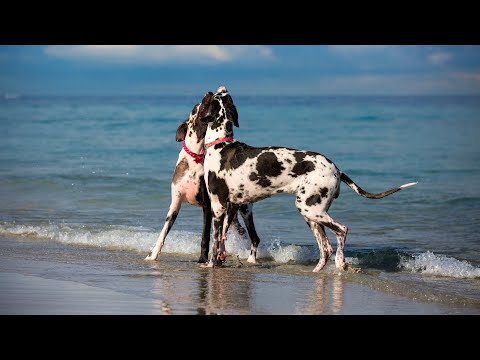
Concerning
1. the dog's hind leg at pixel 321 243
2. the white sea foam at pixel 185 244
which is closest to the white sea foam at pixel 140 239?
the white sea foam at pixel 185 244

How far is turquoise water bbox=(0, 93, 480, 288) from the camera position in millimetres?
12258

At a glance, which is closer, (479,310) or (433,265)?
(479,310)

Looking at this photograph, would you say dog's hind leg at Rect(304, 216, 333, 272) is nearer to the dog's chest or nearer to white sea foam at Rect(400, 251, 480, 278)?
white sea foam at Rect(400, 251, 480, 278)

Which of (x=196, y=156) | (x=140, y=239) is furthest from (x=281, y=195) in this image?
(x=196, y=156)

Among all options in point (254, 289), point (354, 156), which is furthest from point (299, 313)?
point (354, 156)

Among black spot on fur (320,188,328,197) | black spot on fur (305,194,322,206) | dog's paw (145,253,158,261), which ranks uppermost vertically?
black spot on fur (320,188,328,197)

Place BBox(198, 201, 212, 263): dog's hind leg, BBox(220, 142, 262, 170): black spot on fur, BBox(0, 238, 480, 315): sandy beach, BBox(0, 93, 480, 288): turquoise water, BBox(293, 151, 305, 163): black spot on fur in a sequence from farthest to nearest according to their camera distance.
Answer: BBox(0, 93, 480, 288): turquoise water < BBox(198, 201, 212, 263): dog's hind leg < BBox(220, 142, 262, 170): black spot on fur < BBox(293, 151, 305, 163): black spot on fur < BBox(0, 238, 480, 315): sandy beach

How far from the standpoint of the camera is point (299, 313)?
8.20m

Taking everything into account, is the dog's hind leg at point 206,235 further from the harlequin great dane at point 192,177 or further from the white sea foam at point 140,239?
the white sea foam at point 140,239

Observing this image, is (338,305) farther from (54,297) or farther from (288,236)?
(288,236)

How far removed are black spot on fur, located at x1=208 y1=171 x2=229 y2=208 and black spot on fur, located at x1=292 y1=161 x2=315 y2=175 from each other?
0.81 m

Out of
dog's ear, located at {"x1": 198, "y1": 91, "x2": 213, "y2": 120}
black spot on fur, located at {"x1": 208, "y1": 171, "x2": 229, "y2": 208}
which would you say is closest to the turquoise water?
black spot on fur, located at {"x1": 208, "y1": 171, "x2": 229, "y2": 208}

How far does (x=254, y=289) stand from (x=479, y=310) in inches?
82.8

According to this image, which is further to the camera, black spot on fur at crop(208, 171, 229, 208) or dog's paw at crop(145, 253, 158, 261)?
dog's paw at crop(145, 253, 158, 261)
